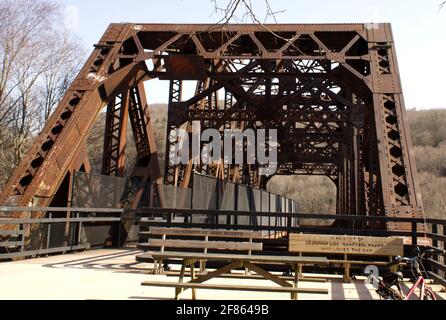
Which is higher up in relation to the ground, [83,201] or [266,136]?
[266,136]

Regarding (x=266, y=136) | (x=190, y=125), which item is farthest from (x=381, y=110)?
(x=266, y=136)

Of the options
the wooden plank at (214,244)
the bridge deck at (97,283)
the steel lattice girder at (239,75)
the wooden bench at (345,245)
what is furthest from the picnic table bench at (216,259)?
the steel lattice girder at (239,75)

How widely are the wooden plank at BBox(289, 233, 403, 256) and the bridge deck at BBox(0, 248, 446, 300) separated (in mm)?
588

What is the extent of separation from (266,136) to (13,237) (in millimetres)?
21172

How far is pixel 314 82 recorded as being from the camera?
67.2 ft

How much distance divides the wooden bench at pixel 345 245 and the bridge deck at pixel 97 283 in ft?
1.86

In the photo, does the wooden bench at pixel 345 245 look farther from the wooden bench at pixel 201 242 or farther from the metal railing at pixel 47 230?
the metal railing at pixel 47 230

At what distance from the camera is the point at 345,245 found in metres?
8.53

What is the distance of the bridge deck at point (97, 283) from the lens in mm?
6637

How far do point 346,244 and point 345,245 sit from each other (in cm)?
3

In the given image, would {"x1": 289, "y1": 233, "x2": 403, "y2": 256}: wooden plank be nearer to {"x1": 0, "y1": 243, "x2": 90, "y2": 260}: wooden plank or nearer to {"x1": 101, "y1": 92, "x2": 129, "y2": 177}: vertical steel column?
{"x1": 0, "y1": 243, "x2": 90, "y2": 260}: wooden plank

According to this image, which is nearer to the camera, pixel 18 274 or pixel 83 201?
pixel 18 274

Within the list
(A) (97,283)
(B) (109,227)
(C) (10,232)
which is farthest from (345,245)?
(B) (109,227)
